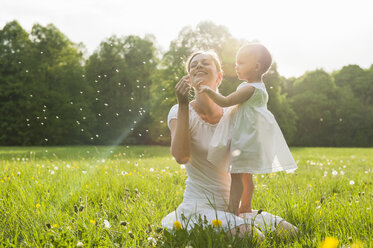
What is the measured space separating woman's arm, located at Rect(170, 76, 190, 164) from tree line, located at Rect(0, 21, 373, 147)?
2037 cm

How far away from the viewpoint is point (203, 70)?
3.02 meters

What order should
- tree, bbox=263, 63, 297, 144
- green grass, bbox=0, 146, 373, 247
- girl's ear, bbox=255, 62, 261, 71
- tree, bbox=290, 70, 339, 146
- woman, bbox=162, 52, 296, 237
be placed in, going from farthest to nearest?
tree, bbox=290, 70, 339, 146 → tree, bbox=263, 63, 297, 144 → girl's ear, bbox=255, 62, 261, 71 → woman, bbox=162, 52, 296, 237 → green grass, bbox=0, 146, 373, 247

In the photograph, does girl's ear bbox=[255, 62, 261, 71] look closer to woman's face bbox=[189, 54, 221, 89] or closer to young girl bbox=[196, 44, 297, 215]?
young girl bbox=[196, 44, 297, 215]

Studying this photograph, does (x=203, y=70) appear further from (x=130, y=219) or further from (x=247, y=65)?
(x=130, y=219)

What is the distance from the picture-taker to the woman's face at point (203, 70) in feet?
9.90

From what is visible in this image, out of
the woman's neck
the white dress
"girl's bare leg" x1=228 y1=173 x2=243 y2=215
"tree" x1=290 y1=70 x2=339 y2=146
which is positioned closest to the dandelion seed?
"girl's bare leg" x1=228 y1=173 x2=243 y2=215

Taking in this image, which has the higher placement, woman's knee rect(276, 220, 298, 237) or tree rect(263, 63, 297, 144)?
tree rect(263, 63, 297, 144)

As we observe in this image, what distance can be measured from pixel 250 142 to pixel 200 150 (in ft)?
1.75

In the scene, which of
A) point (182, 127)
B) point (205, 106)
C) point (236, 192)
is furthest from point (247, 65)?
point (236, 192)

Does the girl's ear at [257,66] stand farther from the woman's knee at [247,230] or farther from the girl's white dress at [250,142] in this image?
the woman's knee at [247,230]

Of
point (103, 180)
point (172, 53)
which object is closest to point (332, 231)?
point (103, 180)

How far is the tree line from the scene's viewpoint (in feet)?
93.7

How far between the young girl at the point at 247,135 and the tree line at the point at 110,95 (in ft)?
66.4

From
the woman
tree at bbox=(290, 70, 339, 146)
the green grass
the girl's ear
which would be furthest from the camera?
tree at bbox=(290, 70, 339, 146)
